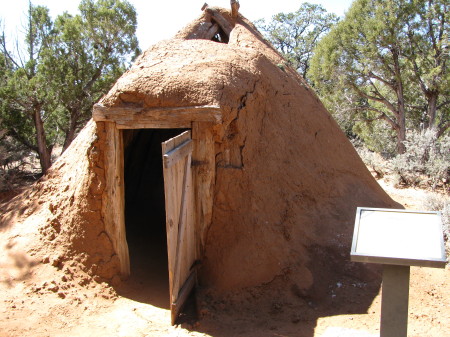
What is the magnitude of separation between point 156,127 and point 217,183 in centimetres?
94

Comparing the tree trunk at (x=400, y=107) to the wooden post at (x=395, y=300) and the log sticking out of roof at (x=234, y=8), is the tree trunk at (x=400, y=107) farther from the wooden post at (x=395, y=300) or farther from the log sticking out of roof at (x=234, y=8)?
the wooden post at (x=395, y=300)

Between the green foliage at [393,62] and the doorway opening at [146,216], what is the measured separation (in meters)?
9.84

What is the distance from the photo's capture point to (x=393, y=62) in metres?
15.0

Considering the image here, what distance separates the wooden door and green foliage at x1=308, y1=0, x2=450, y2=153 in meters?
11.4

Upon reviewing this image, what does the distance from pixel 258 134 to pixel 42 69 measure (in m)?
8.66

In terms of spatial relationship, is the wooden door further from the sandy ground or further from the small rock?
the small rock

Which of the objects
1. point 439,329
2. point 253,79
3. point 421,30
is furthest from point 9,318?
point 421,30

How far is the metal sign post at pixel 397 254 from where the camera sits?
2.84m

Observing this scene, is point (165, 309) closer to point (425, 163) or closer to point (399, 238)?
point (399, 238)

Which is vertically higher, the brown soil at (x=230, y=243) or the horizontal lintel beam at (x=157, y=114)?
the horizontal lintel beam at (x=157, y=114)

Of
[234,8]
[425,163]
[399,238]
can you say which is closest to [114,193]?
[399,238]

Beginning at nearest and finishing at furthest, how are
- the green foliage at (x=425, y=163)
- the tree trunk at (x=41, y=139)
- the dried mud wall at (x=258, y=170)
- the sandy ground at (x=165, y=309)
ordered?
the sandy ground at (x=165, y=309), the dried mud wall at (x=258, y=170), the green foliage at (x=425, y=163), the tree trunk at (x=41, y=139)

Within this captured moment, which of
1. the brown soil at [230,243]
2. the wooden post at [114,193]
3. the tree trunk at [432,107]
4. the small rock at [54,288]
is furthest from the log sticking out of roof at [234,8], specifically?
the tree trunk at [432,107]

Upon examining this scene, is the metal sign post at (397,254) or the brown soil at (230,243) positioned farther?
the brown soil at (230,243)
